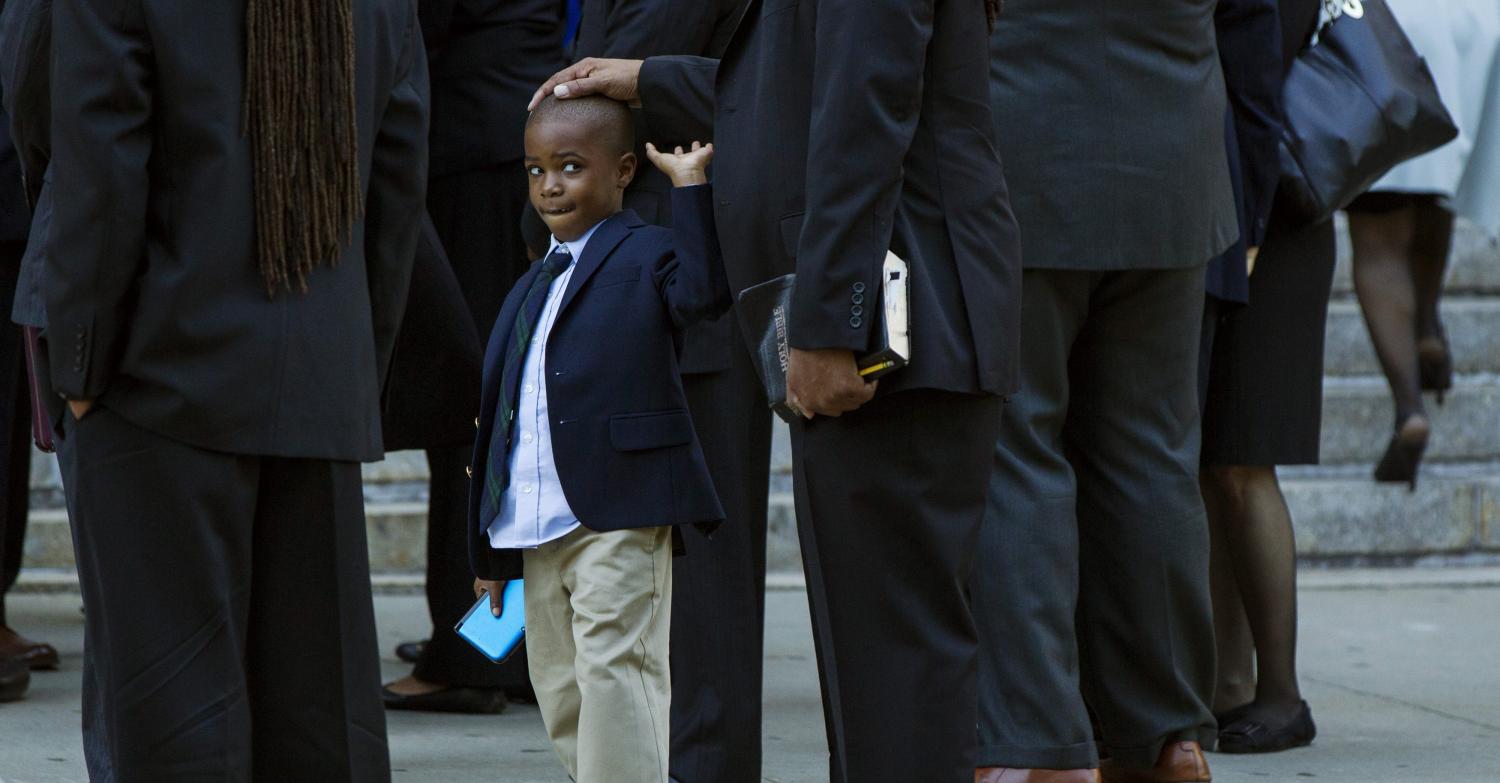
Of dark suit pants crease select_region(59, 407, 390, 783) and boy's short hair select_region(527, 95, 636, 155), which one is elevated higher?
boy's short hair select_region(527, 95, 636, 155)

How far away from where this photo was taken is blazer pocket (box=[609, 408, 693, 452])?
3.39 metres

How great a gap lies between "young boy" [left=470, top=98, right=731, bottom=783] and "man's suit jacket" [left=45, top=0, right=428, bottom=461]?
31cm

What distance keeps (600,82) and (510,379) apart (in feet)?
1.66

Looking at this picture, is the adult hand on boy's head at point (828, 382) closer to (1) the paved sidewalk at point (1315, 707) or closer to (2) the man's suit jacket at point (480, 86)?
(1) the paved sidewalk at point (1315, 707)

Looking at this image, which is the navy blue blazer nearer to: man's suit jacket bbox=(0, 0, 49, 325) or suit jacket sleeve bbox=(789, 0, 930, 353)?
suit jacket sleeve bbox=(789, 0, 930, 353)

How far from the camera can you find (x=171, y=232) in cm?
312

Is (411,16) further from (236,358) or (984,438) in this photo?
(984,438)

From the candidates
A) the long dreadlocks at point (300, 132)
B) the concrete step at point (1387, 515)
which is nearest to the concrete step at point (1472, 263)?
the concrete step at point (1387, 515)

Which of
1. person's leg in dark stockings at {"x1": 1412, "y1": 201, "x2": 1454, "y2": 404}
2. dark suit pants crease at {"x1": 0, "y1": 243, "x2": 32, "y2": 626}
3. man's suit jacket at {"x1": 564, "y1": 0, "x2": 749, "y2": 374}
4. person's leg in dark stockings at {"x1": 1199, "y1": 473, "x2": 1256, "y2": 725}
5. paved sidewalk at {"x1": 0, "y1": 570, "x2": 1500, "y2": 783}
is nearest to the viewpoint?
man's suit jacket at {"x1": 564, "y1": 0, "x2": 749, "y2": 374}

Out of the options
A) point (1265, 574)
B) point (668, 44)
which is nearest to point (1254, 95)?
point (1265, 574)

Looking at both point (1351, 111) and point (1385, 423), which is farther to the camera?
point (1385, 423)

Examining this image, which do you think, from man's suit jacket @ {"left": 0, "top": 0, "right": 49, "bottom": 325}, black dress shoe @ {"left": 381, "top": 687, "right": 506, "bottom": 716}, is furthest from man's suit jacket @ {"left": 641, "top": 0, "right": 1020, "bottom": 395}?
black dress shoe @ {"left": 381, "top": 687, "right": 506, "bottom": 716}

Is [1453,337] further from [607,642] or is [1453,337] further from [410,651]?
[607,642]

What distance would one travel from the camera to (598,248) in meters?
3.52
